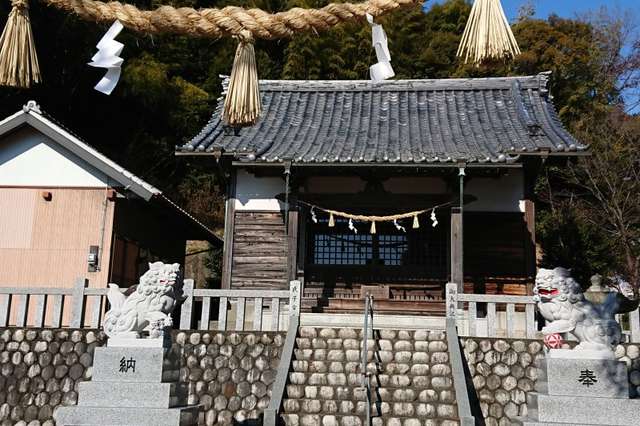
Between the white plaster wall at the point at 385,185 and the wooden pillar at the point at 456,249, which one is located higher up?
the white plaster wall at the point at 385,185

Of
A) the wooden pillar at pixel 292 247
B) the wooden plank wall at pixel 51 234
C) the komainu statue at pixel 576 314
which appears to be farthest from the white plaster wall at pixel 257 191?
the komainu statue at pixel 576 314

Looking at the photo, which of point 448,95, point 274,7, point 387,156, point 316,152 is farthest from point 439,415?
point 274,7

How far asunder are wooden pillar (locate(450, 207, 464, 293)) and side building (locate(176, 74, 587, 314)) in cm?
3

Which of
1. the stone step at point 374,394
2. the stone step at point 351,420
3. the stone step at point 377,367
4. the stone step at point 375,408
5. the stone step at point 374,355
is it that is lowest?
the stone step at point 351,420

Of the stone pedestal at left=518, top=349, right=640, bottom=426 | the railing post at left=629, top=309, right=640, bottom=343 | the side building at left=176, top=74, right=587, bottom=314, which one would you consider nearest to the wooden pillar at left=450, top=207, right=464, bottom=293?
the side building at left=176, top=74, right=587, bottom=314

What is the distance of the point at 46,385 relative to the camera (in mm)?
9430

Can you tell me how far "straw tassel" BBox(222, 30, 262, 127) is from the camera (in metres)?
3.83

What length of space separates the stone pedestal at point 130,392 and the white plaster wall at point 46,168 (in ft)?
24.2

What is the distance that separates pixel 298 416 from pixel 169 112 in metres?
19.2

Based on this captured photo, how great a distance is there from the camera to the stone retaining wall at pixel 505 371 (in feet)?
29.2

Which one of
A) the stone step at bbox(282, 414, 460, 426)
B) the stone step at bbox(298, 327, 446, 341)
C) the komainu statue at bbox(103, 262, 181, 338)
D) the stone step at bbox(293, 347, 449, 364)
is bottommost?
the stone step at bbox(282, 414, 460, 426)

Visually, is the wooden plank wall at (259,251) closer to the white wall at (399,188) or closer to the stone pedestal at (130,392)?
the white wall at (399,188)

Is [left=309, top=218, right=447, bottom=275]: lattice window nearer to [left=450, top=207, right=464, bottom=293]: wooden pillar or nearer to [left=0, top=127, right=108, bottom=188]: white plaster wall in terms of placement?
[left=450, top=207, right=464, bottom=293]: wooden pillar

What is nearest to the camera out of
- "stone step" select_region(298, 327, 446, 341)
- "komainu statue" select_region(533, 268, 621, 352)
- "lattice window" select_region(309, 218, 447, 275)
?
"komainu statue" select_region(533, 268, 621, 352)
